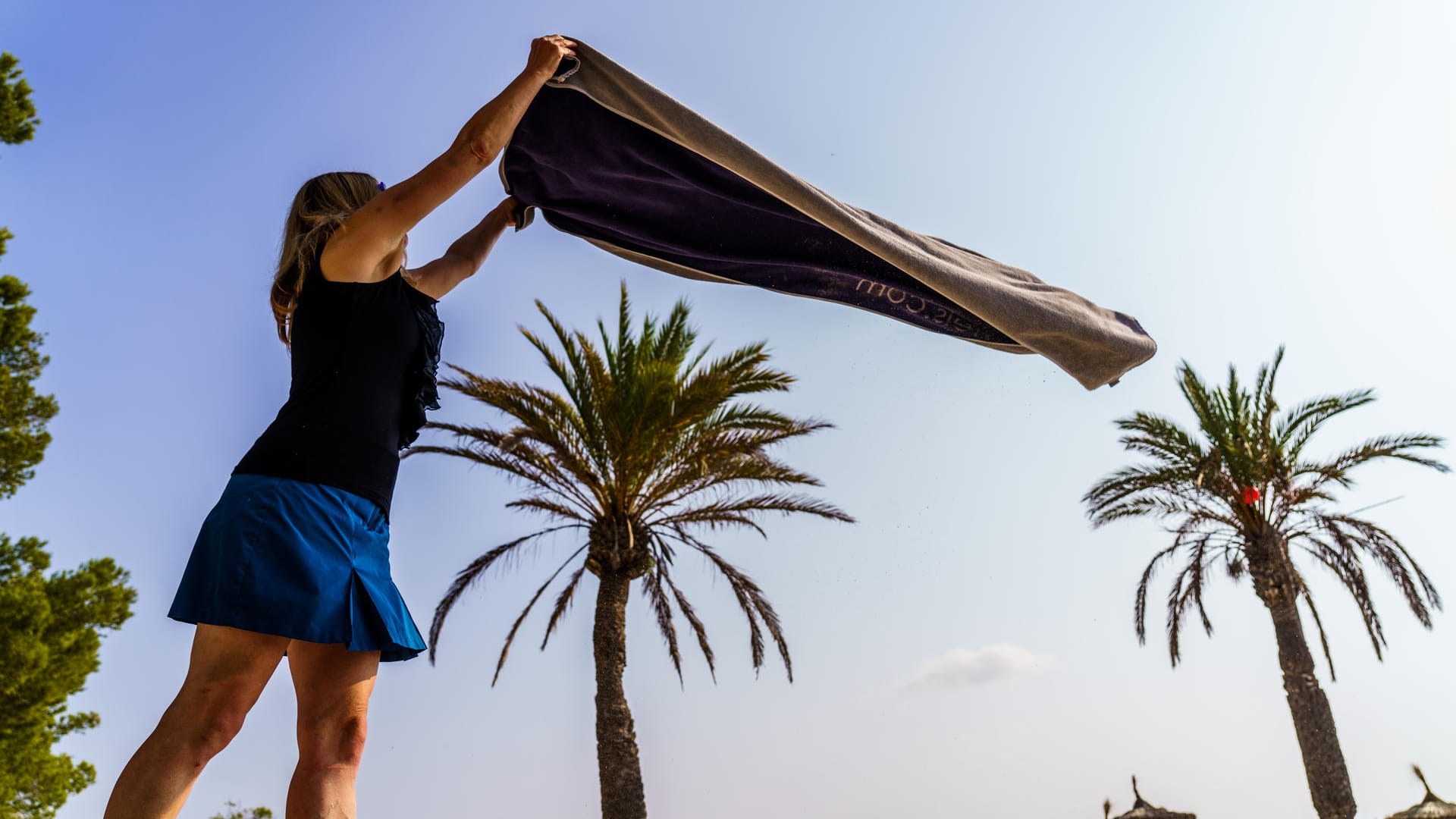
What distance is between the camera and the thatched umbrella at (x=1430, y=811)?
21.4 metres

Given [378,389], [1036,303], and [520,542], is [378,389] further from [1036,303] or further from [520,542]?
[520,542]

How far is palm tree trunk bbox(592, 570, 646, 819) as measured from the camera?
1466cm

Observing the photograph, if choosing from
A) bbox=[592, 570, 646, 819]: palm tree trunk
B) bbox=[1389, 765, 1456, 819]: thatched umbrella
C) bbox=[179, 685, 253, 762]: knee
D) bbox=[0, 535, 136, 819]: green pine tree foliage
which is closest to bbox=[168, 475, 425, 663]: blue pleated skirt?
bbox=[179, 685, 253, 762]: knee

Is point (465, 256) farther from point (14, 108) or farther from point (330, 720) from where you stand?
point (14, 108)

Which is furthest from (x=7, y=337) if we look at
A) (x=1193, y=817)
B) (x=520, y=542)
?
A: (x=1193, y=817)

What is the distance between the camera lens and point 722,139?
9.75 ft

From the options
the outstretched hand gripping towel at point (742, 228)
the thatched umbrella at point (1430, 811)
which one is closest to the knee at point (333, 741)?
the outstretched hand gripping towel at point (742, 228)

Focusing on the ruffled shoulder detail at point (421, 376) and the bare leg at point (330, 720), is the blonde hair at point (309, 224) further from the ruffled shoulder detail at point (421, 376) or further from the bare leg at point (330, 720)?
the bare leg at point (330, 720)

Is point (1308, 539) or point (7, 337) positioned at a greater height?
point (7, 337)

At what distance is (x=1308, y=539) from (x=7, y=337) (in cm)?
2391

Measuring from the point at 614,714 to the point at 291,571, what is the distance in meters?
13.8

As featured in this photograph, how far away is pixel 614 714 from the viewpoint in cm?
1512

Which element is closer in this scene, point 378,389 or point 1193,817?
point 378,389

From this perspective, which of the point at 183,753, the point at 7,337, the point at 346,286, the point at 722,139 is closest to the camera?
the point at 183,753
